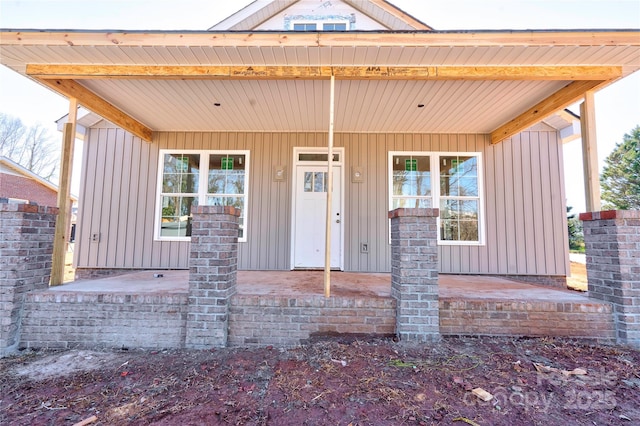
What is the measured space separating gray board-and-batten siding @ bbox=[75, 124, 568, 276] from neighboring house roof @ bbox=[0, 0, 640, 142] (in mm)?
870

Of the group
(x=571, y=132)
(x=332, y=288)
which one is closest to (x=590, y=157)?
(x=571, y=132)

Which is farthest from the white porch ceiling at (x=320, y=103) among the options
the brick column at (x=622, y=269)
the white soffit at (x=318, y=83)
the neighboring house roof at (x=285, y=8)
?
the neighboring house roof at (x=285, y=8)

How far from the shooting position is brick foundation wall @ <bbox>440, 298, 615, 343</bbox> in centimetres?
261

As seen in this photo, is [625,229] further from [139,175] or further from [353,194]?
[139,175]

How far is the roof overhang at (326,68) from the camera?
9.28 ft

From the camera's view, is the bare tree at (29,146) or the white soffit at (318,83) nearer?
the white soffit at (318,83)

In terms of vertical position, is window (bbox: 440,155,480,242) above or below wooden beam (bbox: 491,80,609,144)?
below

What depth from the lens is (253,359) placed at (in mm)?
2330

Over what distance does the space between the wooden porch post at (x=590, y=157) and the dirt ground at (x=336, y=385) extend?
4.95ft

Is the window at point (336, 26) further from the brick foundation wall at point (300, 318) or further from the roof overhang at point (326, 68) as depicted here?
the brick foundation wall at point (300, 318)

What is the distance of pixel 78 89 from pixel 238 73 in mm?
2123

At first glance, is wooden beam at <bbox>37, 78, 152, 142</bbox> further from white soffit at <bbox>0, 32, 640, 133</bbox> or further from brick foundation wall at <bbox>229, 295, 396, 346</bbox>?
brick foundation wall at <bbox>229, 295, 396, 346</bbox>

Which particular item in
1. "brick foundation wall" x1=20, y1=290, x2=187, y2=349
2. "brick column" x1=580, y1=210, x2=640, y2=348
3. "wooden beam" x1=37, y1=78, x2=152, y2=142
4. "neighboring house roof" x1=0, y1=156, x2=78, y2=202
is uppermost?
"neighboring house roof" x1=0, y1=156, x2=78, y2=202

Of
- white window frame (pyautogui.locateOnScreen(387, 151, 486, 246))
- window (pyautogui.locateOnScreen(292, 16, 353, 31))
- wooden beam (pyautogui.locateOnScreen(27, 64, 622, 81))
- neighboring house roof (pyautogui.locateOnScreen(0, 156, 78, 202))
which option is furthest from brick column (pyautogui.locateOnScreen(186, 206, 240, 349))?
neighboring house roof (pyautogui.locateOnScreen(0, 156, 78, 202))
